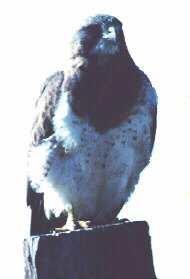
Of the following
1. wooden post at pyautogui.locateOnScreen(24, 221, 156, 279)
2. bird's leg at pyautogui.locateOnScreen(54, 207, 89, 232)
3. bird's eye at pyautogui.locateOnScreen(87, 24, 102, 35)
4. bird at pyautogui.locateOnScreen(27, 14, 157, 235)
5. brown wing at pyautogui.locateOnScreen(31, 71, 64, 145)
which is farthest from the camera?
bird's eye at pyautogui.locateOnScreen(87, 24, 102, 35)

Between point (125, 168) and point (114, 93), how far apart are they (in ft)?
1.96

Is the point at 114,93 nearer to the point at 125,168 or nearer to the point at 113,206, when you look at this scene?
the point at 125,168

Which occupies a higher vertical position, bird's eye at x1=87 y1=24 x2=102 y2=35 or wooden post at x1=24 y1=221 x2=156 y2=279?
bird's eye at x1=87 y1=24 x2=102 y2=35

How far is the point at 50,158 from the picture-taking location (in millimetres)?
5027

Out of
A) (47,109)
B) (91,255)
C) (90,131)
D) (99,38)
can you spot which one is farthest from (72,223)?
(91,255)

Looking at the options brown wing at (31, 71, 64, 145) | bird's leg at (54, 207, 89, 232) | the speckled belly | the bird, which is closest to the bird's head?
the bird

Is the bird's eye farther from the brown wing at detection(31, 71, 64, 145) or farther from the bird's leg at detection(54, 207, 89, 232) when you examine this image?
the bird's leg at detection(54, 207, 89, 232)

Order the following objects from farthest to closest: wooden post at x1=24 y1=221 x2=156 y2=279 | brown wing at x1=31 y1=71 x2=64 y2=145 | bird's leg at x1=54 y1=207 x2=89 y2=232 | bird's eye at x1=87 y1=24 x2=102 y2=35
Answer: bird's eye at x1=87 y1=24 x2=102 y2=35, brown wing at x1=31 y1=71 x2=64 y2=145, bird's leg at x1=54 y1=207 x2=89 y2=232, wooden post at x1=24 y1=221 x2=156 y2=279

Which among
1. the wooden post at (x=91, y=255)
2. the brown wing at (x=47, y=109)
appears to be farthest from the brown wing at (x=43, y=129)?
the wooden post at (x=91, y=255)

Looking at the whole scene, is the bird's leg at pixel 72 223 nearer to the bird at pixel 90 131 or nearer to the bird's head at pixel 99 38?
the bird at pixel 90 131

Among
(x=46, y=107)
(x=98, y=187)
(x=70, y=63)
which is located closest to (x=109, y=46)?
(x=70, y=63)

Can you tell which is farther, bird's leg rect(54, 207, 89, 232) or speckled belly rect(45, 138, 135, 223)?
speckled belly rect(45, 138, 135, 223)

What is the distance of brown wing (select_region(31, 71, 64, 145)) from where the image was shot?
5.11 metres

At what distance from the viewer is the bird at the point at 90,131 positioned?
5.00m
